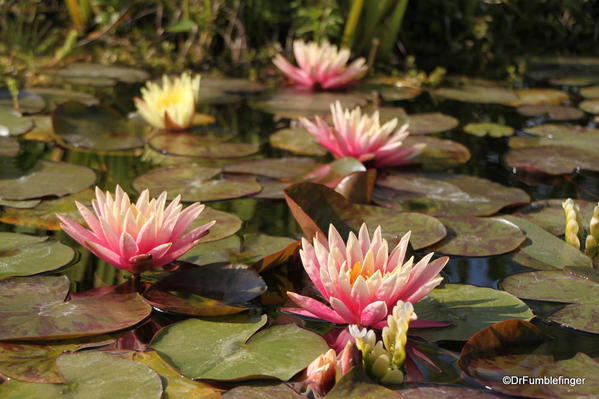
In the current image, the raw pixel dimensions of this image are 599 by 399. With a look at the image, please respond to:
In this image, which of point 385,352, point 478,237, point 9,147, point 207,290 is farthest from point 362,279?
point 9,147

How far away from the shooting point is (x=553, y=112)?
3822 mm

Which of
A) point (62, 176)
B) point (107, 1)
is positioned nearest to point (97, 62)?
point (107, 1)

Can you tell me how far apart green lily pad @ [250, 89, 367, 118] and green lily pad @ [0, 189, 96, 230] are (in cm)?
150

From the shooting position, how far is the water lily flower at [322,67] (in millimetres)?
4059

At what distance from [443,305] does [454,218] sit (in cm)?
62

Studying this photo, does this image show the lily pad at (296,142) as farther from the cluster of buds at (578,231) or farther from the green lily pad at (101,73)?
the green lily pad at (101,73)

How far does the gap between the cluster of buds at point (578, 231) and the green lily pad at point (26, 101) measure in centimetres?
247

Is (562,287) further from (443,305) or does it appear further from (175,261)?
(175,261)

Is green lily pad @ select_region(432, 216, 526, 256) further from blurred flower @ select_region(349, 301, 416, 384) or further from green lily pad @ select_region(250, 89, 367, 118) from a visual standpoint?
green lily pad @ select_region(250, 89, 367, 118)

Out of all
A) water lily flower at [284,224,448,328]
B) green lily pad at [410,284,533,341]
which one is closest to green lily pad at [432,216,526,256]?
green lily pad at [410,284,533,341]

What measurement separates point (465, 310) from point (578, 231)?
0.58m

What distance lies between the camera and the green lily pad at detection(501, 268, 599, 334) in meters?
1.71

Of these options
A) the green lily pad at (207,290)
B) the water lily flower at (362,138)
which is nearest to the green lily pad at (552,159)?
the water lily flower at (362,138)

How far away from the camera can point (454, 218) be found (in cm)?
233
